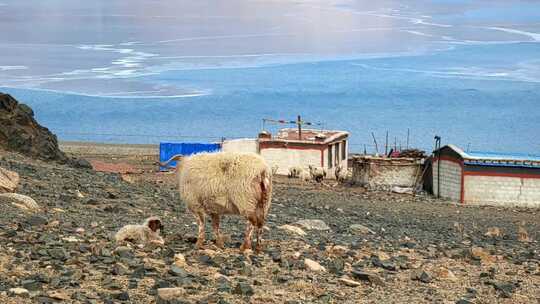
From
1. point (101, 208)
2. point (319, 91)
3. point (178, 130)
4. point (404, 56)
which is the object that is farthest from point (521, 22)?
point (101, 208)

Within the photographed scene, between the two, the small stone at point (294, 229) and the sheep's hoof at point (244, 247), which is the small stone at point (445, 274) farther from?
the small stone at point (294, 229)

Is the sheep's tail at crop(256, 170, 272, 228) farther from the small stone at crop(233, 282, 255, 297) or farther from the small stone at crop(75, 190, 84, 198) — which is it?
the small stone at crop(75, 190, 84, 198)

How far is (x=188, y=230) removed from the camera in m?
14.0

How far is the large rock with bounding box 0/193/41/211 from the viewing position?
13945mm

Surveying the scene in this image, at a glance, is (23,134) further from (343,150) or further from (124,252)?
(343,150)

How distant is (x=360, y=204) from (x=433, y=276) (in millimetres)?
15885

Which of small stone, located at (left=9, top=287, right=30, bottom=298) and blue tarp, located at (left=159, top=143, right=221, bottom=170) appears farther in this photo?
blue tarp, located at (left=159, top=143, right=221, bottom=170)

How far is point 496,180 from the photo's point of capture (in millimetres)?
30922

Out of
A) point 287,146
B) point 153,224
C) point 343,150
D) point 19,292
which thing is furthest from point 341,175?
point 19,292

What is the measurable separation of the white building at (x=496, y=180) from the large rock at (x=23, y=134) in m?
12.2

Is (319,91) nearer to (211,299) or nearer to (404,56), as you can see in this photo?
(404,56)

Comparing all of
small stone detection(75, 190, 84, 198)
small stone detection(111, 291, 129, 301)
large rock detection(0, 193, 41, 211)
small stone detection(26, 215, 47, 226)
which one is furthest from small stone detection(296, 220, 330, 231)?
small stone detection(111, 291, 129, 301)

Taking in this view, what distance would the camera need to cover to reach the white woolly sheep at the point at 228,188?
39.2 feet

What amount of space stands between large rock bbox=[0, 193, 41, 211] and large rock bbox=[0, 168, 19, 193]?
0.97 meters
